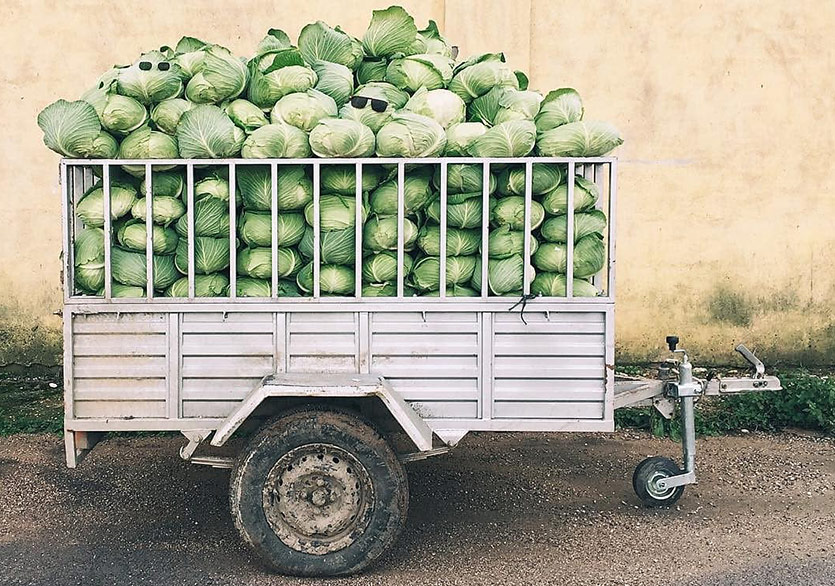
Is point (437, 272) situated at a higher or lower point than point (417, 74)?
lower

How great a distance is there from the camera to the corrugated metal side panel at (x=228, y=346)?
4148 mm

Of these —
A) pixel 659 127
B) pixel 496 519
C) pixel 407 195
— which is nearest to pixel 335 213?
pixel 407 195

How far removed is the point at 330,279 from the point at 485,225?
79cm

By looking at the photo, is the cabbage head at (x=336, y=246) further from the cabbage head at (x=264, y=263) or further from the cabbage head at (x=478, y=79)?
the cabbage head at (x=478, y=79)

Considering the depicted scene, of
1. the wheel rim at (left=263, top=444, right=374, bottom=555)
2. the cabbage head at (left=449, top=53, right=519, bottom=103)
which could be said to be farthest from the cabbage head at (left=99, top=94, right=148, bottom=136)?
the wheel rim at (left=263, top=444, right=374, bottom=555)

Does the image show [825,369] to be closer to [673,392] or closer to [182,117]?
[673,392]

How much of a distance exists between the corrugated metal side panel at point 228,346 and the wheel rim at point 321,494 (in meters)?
0.46

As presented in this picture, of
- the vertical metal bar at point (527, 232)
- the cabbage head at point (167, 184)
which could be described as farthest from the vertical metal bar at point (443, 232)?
the cabbage head at point (167, 184)

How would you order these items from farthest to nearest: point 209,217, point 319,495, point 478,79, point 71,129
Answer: point 478,79
point 209,217
point 71,129
point 319,495

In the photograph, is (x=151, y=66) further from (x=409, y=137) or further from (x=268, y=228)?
(x=409, y=137)

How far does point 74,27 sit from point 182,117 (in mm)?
3751

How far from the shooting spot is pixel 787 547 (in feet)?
14.7

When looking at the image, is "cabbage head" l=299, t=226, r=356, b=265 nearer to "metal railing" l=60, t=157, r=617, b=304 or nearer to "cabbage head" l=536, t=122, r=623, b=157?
"metal railing" l=60, t=157, r=617, b=304

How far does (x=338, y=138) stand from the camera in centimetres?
409
